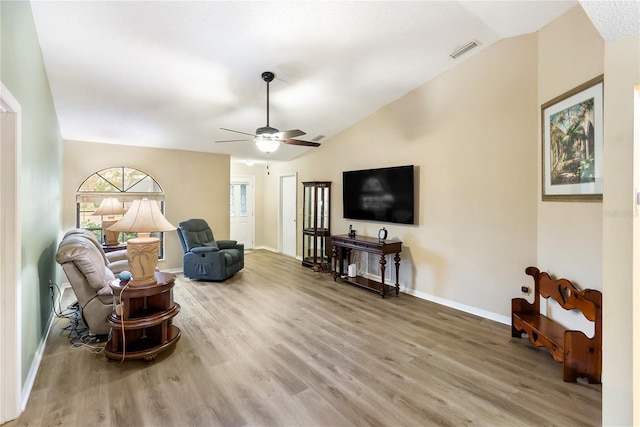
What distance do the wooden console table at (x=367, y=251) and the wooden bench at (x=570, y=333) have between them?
5.57 feet

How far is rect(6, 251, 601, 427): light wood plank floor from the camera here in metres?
1.85

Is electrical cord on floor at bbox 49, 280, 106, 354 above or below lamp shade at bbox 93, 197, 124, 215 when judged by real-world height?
below

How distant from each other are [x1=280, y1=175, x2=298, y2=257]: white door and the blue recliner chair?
5.78 ft

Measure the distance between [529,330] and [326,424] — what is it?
205cm

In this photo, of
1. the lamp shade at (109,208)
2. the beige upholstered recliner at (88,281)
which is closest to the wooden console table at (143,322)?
the beige upholstered recliner at (88,281)

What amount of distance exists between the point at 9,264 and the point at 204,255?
3062 mm

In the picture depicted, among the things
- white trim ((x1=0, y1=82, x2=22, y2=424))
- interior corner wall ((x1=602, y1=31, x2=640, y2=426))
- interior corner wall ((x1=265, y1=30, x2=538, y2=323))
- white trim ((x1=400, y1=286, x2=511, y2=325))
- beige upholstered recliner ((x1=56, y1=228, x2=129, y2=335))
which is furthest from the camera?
white trim ((x1=400, y1=286, x2=511, y2=325))

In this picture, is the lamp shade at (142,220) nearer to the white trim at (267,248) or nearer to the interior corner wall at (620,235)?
the interior corner wall at (620,235)

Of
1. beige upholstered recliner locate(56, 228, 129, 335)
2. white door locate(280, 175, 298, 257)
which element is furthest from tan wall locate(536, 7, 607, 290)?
white door locate(280, 175, 298, 257)

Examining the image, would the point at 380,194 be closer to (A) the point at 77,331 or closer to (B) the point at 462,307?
(B) the point at 462,307

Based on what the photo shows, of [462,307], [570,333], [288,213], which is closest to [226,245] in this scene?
[288,213]

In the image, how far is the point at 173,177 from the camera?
18.2 feet

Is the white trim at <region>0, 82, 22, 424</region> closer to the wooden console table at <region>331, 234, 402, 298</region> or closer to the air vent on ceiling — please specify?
the wooden console table at <region>331, 234, 402, 298</region>

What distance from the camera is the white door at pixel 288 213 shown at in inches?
272
